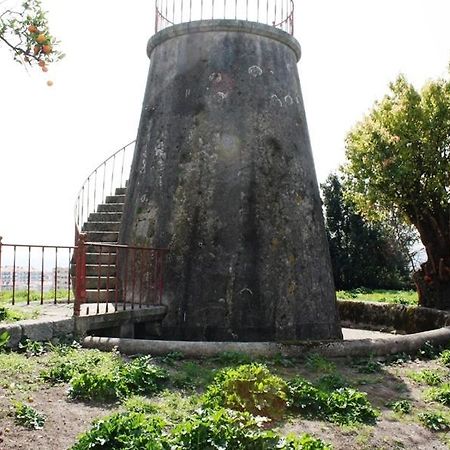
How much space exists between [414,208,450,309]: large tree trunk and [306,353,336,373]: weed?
345 inches

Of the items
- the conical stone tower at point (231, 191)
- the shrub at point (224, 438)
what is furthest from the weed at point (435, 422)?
the conical stone tower at point (231, 191)

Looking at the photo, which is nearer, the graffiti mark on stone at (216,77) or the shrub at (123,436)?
the shrub at (123,436)

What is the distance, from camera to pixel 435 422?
6.89 metres

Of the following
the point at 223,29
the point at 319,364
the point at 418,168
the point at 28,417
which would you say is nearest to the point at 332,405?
the point at 319,364

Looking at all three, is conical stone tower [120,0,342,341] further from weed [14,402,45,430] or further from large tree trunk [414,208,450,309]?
large tree trunk [414,208,450,309]

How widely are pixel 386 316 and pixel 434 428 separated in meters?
10.0

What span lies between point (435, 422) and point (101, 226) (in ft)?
30.1

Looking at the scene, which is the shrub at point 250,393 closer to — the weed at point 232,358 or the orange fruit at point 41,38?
the weed at point 232,358

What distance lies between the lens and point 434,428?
268 inches

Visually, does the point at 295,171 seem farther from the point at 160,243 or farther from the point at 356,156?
the point at 356,156

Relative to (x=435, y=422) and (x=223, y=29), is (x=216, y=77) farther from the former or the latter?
(x=435, y=422)

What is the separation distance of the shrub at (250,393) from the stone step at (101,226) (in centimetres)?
744

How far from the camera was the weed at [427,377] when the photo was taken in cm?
891

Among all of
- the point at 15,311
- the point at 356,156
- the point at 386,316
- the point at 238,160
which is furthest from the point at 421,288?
the point at 15,311
